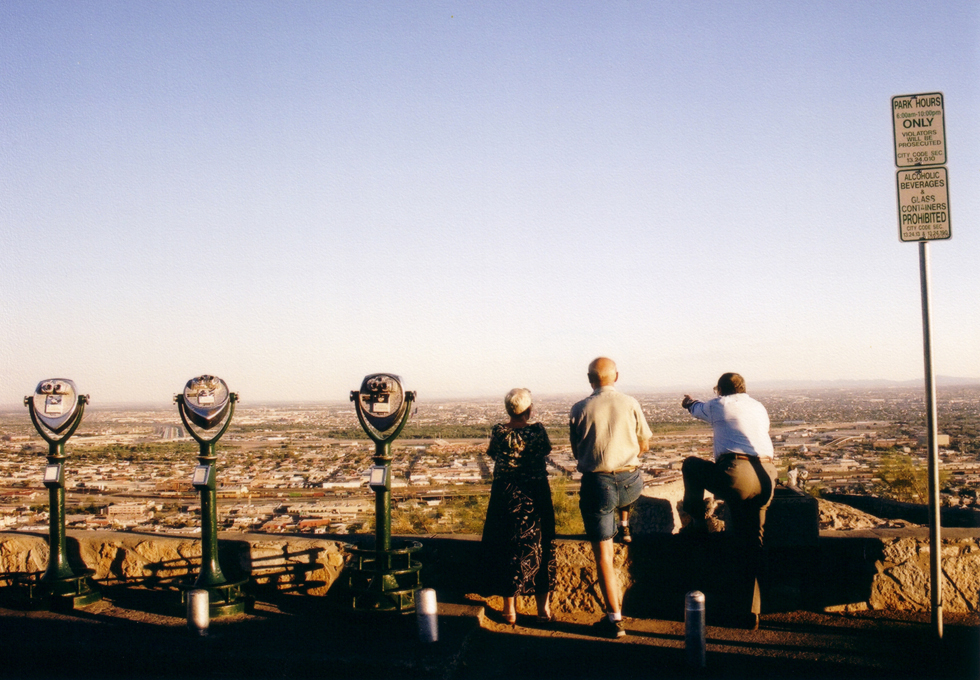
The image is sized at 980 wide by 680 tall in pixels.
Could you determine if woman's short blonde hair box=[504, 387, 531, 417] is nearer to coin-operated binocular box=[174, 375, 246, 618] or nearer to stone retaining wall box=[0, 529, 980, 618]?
stone retaining wall box=[0, 529, 980, 618]

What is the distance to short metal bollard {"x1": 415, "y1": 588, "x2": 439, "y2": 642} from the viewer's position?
484 centimetres

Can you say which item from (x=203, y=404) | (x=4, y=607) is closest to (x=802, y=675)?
(x=203, y=404)

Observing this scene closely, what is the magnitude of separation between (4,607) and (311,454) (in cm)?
1263

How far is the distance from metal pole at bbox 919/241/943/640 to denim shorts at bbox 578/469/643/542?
1.85 meters

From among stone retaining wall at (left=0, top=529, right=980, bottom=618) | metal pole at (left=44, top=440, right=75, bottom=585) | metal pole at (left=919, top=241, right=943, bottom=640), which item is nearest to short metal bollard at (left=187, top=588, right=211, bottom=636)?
stone retaining wall at (left=0, top=529, right=980, bottom=618)

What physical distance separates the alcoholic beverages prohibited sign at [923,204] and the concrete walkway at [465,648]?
2.54 m

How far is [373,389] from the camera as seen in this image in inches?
220

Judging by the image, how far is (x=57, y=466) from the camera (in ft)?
20.2

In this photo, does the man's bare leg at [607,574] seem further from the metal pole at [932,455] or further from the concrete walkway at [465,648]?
the metal pole at [932,455]

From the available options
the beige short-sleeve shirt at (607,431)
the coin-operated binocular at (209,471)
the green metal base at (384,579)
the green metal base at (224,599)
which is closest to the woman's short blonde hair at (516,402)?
the beige short-sleeve shirt at (607,431)

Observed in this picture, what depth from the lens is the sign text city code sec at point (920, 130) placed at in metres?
4.70

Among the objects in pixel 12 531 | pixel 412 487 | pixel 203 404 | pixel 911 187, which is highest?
pixel 911 187

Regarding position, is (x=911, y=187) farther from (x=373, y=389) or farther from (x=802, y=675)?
(x=373, y=389)

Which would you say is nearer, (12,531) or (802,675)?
(802,675)
